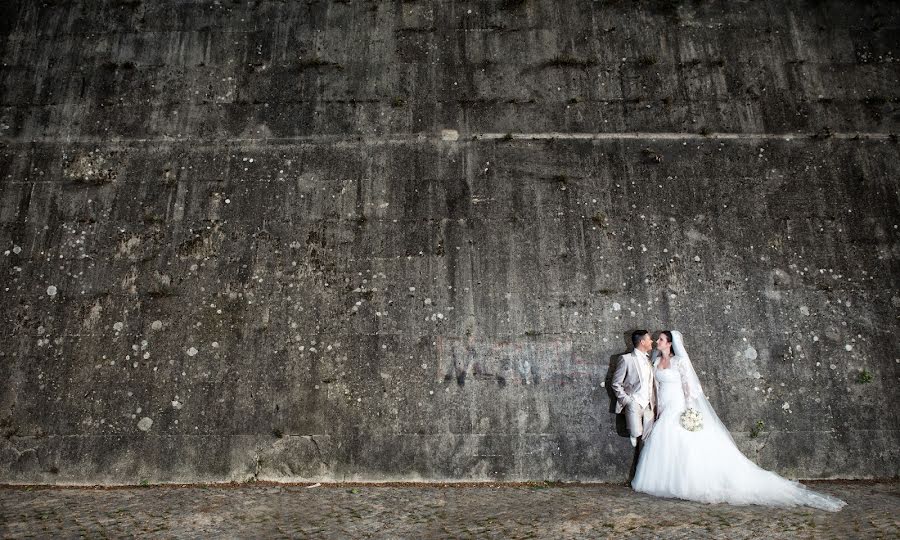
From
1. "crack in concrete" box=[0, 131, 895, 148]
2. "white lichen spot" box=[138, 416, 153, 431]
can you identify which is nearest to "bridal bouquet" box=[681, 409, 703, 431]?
"crack in concrete" box=[0, 131, 895, 148]

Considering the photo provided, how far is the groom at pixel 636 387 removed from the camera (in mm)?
6066

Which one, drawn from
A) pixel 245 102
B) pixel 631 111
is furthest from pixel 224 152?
pixel 631 111

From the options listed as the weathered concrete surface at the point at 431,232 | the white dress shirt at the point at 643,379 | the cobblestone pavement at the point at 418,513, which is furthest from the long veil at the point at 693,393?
the cobblestone pavement at the point at 418,513

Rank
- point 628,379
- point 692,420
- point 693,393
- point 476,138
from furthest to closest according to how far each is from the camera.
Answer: point 476,138 → point 628,379 → point 693,393 → point 692,420

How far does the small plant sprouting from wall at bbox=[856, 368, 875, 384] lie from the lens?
254 inches

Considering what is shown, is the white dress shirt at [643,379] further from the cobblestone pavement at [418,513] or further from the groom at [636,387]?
the cobblestone pavement at [418,513]

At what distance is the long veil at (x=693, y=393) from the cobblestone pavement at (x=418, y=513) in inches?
33.7

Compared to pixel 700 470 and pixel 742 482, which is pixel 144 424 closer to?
pixel 700 470

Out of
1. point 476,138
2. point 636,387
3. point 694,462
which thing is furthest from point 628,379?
point 476,138

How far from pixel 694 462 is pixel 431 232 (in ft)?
13.1

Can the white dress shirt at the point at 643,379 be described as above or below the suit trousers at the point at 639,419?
above

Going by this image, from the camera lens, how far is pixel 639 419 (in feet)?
19.9

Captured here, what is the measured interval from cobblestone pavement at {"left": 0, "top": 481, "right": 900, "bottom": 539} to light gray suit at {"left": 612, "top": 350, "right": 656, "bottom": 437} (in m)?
0.75

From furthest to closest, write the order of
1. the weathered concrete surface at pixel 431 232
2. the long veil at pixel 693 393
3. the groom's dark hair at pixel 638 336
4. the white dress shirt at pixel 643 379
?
1. the weathered concrete surface at pixel 431 232
2. the groom's dark hair at pixel 638 336
3. the white dress shirt at pixel 643 379
4. the long veil at pixel 693 393
